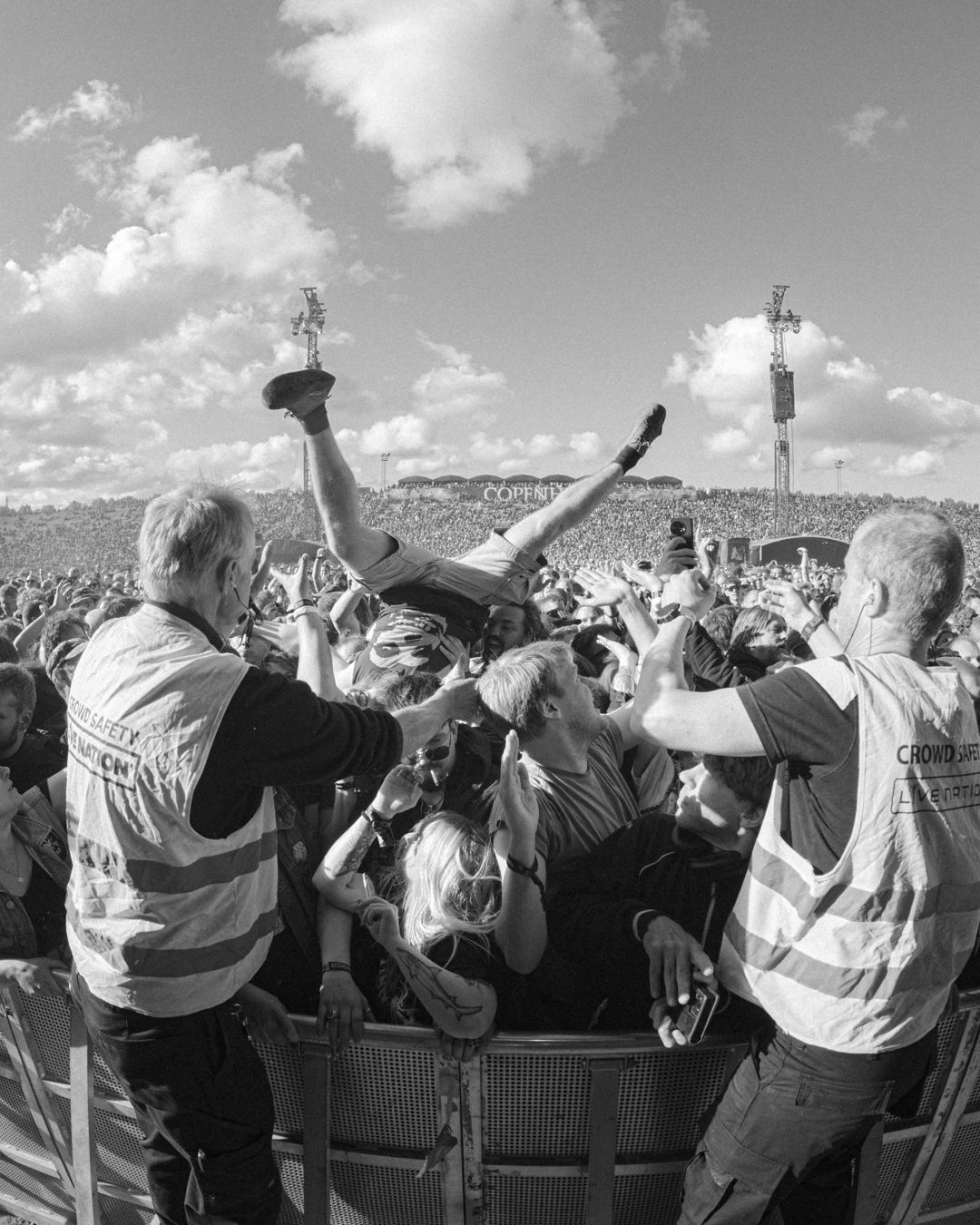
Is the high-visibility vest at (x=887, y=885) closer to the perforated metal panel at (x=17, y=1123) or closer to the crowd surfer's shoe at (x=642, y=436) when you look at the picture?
the crowd surfer's shoe at (x=642, y=436)

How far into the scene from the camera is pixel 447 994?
6.27ft

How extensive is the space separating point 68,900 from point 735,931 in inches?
61.8

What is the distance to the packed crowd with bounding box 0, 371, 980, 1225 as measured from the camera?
173 centimetres

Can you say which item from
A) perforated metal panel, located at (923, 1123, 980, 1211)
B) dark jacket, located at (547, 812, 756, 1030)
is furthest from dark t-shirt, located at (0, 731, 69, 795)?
perforated metal panel, located at (923, 1123, 980, 1211)

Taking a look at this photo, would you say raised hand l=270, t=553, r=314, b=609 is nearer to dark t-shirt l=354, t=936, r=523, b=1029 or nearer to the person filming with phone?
dark t-shirt l=354, t=936, r=523, b=1029

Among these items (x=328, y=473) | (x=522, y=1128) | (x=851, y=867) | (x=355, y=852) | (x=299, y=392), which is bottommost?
(x=522, y=1128)

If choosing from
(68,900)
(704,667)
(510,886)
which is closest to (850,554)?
(510,886)

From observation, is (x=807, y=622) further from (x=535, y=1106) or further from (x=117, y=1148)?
(x=117, y=1148)

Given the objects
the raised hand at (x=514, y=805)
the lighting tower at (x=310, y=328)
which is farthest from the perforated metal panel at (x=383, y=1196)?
the lighting tower at (x=310, y=328)

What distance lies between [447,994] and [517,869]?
312 mm

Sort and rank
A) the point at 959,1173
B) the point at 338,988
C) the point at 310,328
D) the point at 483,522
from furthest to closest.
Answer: the point at 483,522, the point at 310,328, the point at 959,1173, the point at 338,988

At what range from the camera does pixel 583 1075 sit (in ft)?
6.31

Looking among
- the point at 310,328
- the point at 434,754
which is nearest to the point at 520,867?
the point at 434,754

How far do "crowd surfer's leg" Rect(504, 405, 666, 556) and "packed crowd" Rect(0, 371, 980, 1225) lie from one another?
28.8 inches
